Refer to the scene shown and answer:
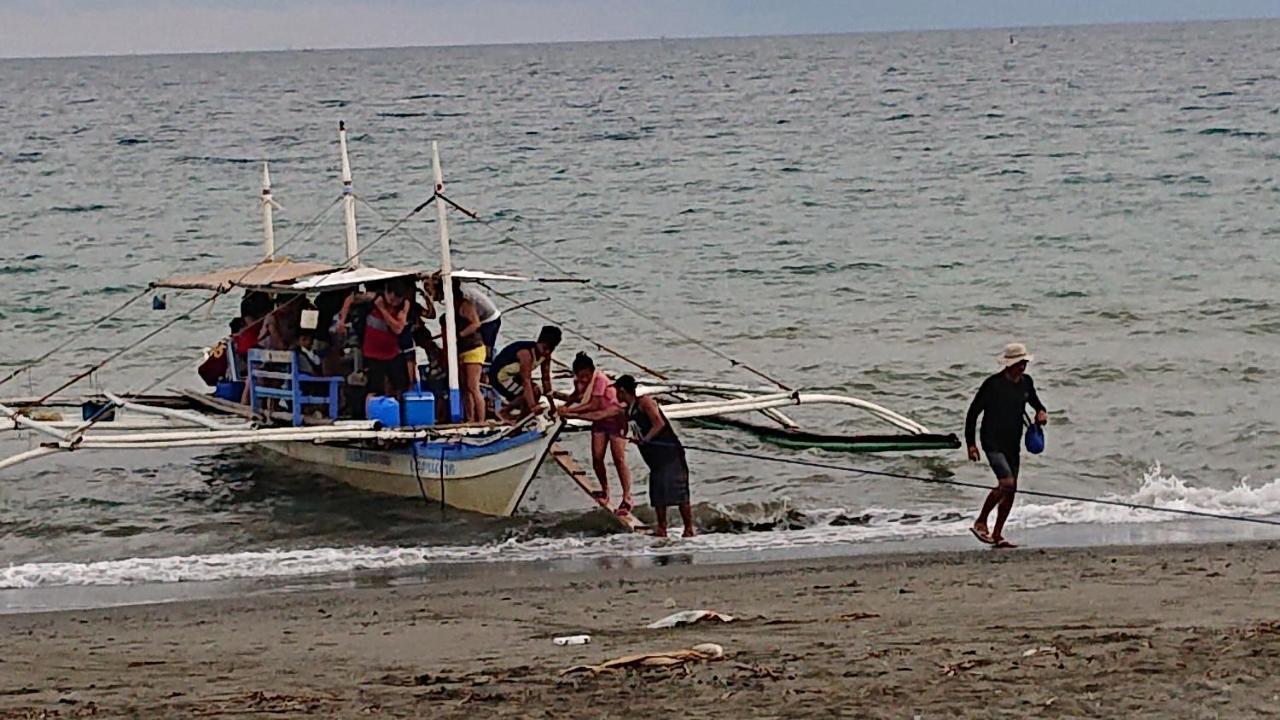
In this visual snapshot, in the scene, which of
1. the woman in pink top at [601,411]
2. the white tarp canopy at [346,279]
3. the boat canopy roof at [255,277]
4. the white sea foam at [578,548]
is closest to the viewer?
the white sea foam at [578,548]

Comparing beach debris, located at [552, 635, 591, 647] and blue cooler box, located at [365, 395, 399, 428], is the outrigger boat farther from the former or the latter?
beach debris, located at [552, 635, 591, 647]

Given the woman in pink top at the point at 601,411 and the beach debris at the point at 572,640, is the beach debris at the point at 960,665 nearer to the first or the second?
the beach debris at the point at 572,640

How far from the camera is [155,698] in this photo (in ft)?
23.3

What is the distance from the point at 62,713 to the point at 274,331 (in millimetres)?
7534

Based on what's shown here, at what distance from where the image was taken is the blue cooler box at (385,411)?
13.0 m

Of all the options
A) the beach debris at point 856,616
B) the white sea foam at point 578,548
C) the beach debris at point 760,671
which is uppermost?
the beach debris at point 760,671

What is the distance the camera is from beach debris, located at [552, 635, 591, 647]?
808cm

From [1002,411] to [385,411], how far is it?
4.44 metres

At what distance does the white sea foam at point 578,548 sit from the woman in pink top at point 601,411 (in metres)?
0.56

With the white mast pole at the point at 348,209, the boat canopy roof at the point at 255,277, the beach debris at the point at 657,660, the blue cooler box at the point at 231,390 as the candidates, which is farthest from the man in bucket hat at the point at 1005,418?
the blue cooler box at the point at 231,390

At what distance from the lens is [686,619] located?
27.7 ft

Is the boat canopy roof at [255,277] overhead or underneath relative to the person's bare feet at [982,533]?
overhead

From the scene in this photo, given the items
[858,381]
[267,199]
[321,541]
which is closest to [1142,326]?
[858,381]

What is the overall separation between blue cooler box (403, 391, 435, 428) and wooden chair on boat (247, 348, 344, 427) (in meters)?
0.79
